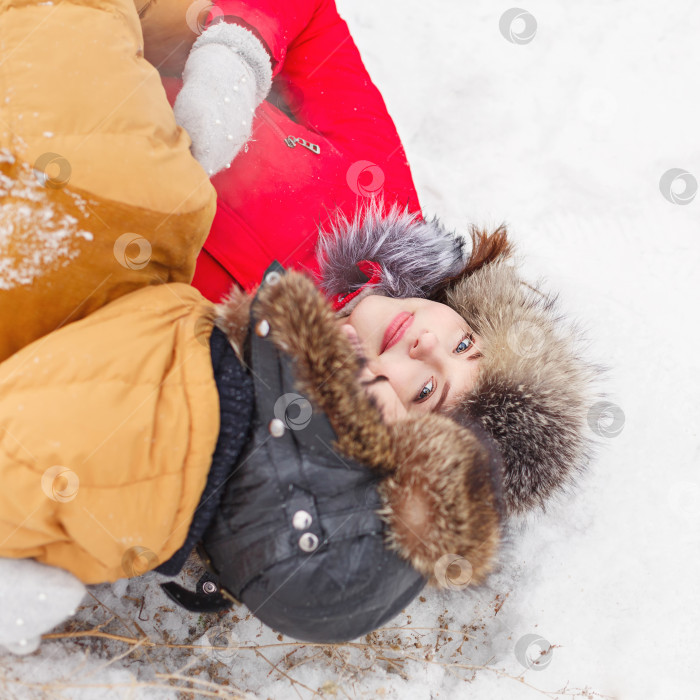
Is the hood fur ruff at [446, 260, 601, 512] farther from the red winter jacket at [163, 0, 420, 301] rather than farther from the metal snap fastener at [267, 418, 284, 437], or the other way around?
the red winter jacket at [163, 0, 420, 301]

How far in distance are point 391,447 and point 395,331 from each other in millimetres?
478

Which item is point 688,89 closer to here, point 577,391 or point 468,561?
point 577,391

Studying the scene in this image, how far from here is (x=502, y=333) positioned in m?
1.74

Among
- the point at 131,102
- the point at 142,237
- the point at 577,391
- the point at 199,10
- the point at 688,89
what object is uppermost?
the point at 688,89

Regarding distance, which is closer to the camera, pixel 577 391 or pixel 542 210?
pixel 577 391

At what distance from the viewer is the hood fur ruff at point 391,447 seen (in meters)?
1.27

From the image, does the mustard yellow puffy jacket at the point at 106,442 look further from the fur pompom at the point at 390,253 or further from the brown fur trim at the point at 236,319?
A: the fur pompom at the point at 390,253

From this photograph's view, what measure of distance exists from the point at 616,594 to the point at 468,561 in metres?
1.17

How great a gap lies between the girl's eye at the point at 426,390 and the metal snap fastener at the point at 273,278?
53cm

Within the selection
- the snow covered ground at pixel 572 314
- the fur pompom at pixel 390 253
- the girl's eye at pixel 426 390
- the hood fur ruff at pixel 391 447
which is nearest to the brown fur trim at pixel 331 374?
the hood fur ruff at pixel 391 447

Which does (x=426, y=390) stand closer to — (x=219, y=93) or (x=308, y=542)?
(x=308, y=542)

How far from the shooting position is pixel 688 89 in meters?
2.64

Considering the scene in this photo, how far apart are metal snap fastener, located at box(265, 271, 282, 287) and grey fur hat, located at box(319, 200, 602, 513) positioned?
547 mm

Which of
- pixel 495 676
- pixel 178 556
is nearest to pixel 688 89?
pixel 495 676
